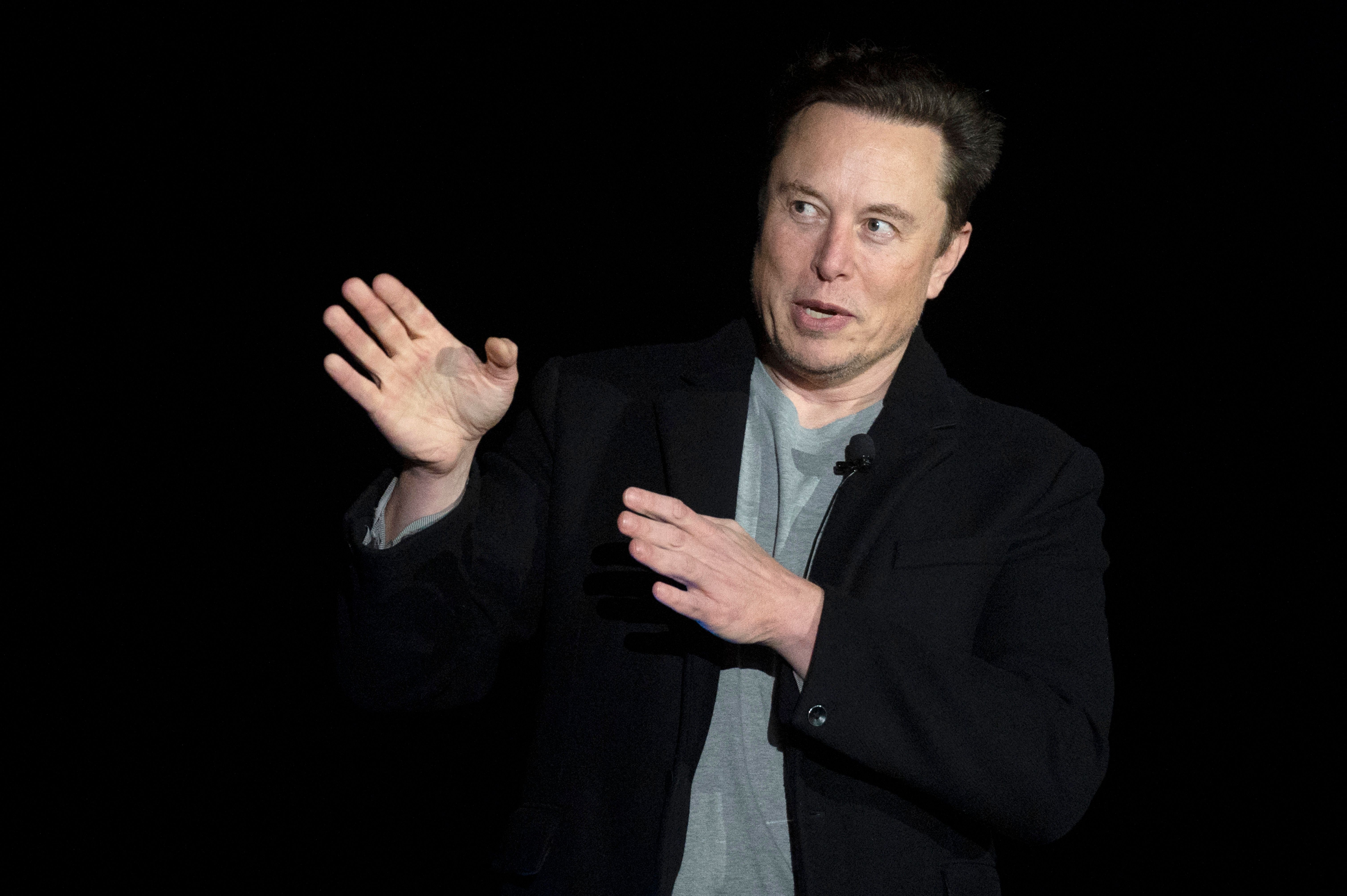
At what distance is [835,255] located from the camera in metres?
1.77

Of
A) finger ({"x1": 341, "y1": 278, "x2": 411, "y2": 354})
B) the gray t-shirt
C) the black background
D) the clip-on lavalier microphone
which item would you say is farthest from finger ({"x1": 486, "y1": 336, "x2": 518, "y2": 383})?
the black background

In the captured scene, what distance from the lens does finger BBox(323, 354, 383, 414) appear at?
4.64ft

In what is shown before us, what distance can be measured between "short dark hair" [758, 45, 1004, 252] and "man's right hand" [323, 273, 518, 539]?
713 mm

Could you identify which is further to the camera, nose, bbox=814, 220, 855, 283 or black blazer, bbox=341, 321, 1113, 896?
nose, bbox=814, 220, 855, 283

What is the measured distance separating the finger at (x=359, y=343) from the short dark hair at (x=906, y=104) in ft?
2.64

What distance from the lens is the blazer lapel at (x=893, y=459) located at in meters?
1.62

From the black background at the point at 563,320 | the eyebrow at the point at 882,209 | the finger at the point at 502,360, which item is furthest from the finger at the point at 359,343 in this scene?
the black background at the point at 563,320

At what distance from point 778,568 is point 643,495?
22 centimetres

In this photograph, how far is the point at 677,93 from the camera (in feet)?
8.79

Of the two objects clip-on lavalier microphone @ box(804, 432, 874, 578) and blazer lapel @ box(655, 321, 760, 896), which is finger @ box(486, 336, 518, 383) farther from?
clip-on lavalier microphone @ box(804, 432, 874, 578)

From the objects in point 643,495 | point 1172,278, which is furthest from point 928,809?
point 1172,278

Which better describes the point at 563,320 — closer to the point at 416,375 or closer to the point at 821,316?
the point at 821,316

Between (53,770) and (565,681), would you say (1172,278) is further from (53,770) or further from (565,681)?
(53,770)

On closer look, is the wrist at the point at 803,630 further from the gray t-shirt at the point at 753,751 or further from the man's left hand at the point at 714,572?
the gray t-shirt at the point at 753,751
